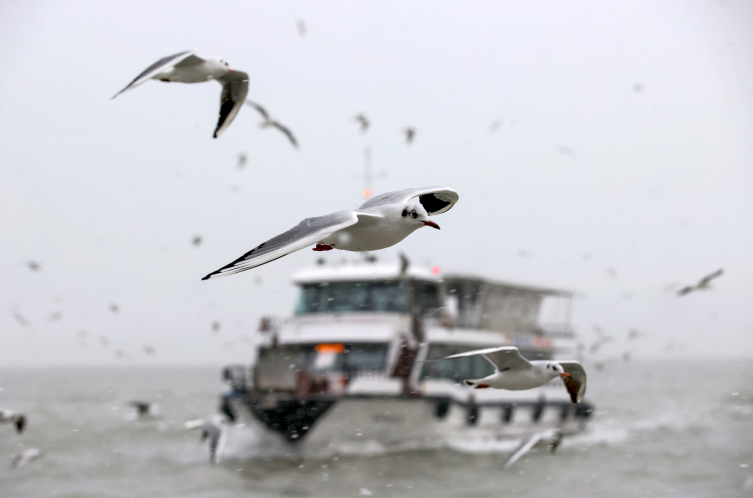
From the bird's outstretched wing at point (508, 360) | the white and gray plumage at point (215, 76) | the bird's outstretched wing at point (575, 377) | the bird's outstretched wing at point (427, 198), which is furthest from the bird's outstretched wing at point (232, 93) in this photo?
the bird's outstretched wing at point (575, 377)

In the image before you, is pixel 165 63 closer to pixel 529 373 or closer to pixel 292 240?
pixel 292 240

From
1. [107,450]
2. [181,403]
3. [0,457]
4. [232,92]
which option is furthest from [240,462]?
[181,403]

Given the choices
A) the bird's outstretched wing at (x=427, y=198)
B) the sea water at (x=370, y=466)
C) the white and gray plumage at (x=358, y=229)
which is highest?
the bird's outstretched wing at (x=427, y=198)

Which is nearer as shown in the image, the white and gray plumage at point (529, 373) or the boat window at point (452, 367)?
the white and gray plumage at point (529, 373)

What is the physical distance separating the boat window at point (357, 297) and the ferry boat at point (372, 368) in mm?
22

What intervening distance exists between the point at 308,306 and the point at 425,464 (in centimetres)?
454

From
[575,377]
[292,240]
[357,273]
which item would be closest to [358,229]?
[292,240]

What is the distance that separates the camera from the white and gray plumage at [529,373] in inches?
221

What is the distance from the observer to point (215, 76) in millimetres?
5609

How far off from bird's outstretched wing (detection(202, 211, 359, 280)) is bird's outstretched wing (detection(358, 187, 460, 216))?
2.11 ft

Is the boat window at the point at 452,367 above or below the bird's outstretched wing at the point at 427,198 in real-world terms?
below

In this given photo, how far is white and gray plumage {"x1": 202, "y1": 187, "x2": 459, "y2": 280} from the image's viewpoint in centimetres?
355

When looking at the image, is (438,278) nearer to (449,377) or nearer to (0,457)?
(449,377)

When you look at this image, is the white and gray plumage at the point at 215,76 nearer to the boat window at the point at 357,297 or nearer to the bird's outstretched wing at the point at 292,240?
the bird's outstretched wing at the point at 292,240
